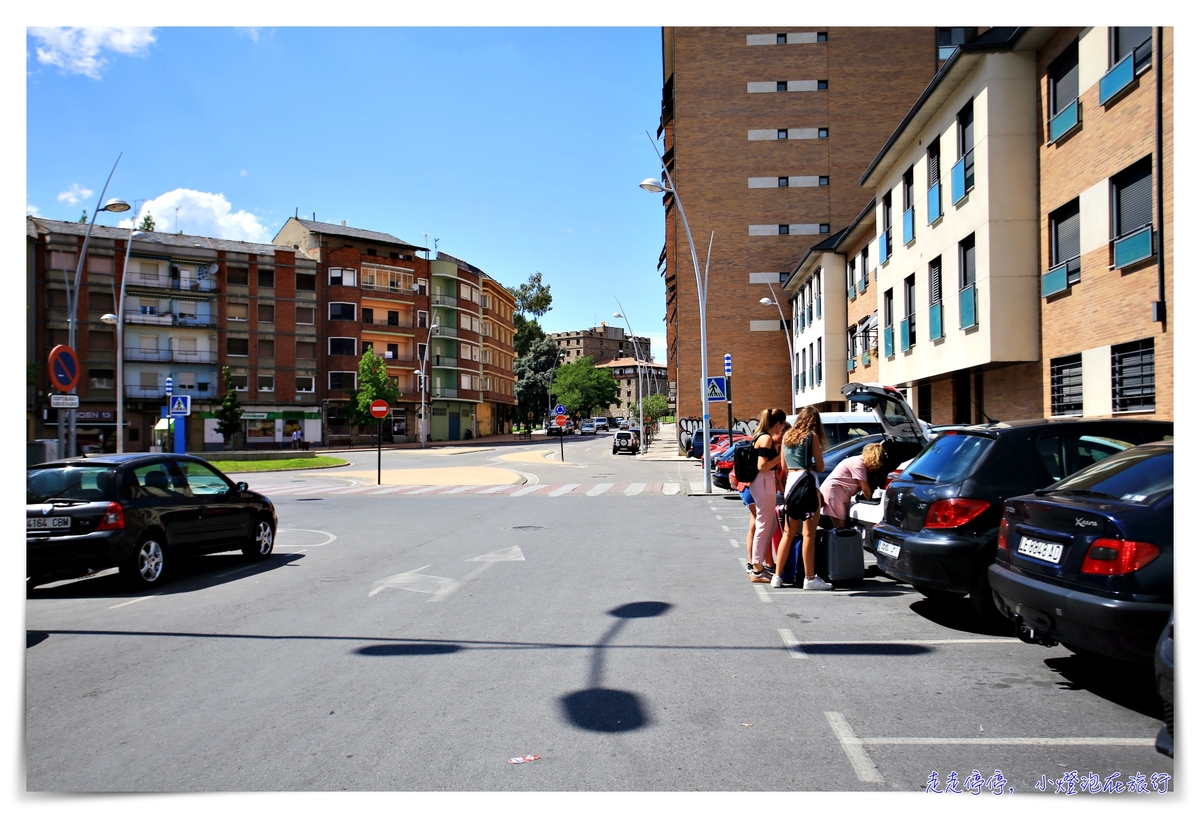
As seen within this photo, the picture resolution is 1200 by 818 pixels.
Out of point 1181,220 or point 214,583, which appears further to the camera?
point 214,583

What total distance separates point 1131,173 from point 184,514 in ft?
48.7

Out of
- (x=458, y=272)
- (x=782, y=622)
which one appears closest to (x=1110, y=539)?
(x=782, y=622)

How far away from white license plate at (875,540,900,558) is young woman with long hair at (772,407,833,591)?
2.78ft

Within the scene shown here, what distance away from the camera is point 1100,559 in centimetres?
428

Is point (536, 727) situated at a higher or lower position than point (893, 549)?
lower

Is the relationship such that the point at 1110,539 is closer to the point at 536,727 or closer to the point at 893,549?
the point at 893,549

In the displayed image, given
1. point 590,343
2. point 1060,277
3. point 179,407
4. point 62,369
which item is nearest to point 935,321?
point 1060,277

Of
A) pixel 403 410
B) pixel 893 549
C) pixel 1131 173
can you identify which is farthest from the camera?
pixel 403 410

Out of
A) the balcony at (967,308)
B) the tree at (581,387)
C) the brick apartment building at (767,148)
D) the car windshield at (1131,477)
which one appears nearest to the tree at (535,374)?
the tree at (581,387)

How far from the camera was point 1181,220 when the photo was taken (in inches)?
188

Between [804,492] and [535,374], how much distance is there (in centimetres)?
9257

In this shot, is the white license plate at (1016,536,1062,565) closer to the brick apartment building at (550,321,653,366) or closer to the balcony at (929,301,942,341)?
the balcony at (929,301,942,341)

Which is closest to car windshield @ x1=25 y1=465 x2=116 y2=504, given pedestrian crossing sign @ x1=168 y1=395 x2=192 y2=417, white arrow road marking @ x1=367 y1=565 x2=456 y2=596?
white arrow road marking @ x1=367 y1=565 x2=456 y2=596

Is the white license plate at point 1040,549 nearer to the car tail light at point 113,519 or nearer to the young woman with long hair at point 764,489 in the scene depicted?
the young woman with long hair at point 764,489
